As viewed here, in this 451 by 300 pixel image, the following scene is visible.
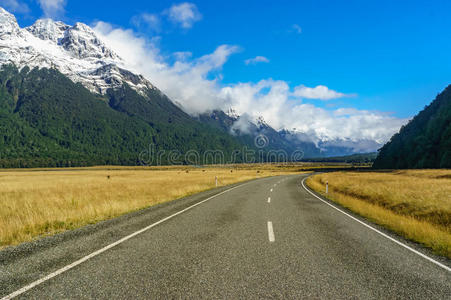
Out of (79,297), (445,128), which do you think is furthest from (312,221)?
(445,128)

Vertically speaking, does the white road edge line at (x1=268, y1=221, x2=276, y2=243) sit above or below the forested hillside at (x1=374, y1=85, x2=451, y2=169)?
below

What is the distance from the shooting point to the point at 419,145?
221ft

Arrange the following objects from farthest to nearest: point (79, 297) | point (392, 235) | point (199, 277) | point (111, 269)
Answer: point (392, 235)
point (111, 269)
point (199, 277)
point (79, 297)

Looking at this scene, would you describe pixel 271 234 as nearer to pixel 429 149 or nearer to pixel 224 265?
pixel 224 265

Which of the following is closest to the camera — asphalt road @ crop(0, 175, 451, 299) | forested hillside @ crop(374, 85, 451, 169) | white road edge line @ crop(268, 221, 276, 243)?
asphalt road @ crop(0, 175, 451, 299)

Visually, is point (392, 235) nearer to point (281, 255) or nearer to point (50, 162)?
point (281, 255)

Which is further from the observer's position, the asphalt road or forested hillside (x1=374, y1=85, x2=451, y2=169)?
forested hillside (x1=374, y1=85, x2=451, y2=169)

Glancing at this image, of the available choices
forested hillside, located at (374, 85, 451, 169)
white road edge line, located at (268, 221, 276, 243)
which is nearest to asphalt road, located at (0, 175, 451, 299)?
white road edge line, located at (268, 221, 276, 243)

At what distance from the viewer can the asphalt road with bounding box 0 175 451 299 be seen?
3.99 m

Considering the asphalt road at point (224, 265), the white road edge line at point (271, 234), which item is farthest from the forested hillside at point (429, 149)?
the asphalt road at point (224, 265)

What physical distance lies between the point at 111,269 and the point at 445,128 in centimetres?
7823

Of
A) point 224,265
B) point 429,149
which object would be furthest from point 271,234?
point 429,149

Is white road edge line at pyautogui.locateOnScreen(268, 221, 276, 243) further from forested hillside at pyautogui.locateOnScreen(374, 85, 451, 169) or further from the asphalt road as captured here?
forested hillside at pyautogui.locateOnScreen(374, 85, 451, 169)

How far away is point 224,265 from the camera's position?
5.01m
